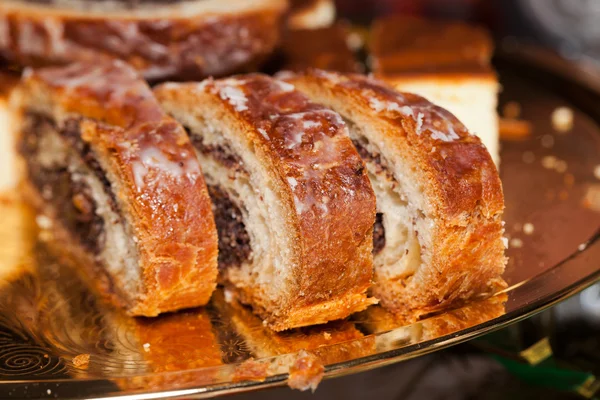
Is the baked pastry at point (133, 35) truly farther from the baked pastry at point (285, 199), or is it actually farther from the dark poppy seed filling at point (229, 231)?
the dark poppy seed filling at point (229, 231)

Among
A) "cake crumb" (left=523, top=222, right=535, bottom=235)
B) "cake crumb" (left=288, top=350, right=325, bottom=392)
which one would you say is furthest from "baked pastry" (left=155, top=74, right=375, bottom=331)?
"cake crumb" (left=523, top=222, right=535, bottom=235)

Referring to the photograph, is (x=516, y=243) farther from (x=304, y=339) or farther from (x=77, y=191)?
(x=77, y=191)

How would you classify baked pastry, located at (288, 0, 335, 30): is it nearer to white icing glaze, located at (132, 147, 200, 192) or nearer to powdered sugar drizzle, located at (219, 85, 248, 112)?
powdered sugar drizzle, located at (219, 85, 248, 112)

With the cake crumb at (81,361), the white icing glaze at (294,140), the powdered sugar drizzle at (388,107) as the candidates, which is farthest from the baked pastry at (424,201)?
the cake crumb at (81,361)

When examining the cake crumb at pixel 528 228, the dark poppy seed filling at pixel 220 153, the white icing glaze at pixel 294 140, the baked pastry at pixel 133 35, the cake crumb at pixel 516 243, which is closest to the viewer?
the white icing glaze at pixel 294 140

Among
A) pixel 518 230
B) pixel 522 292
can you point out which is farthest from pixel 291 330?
pixel 518 230

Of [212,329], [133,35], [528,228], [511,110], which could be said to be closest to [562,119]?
[511,110]
